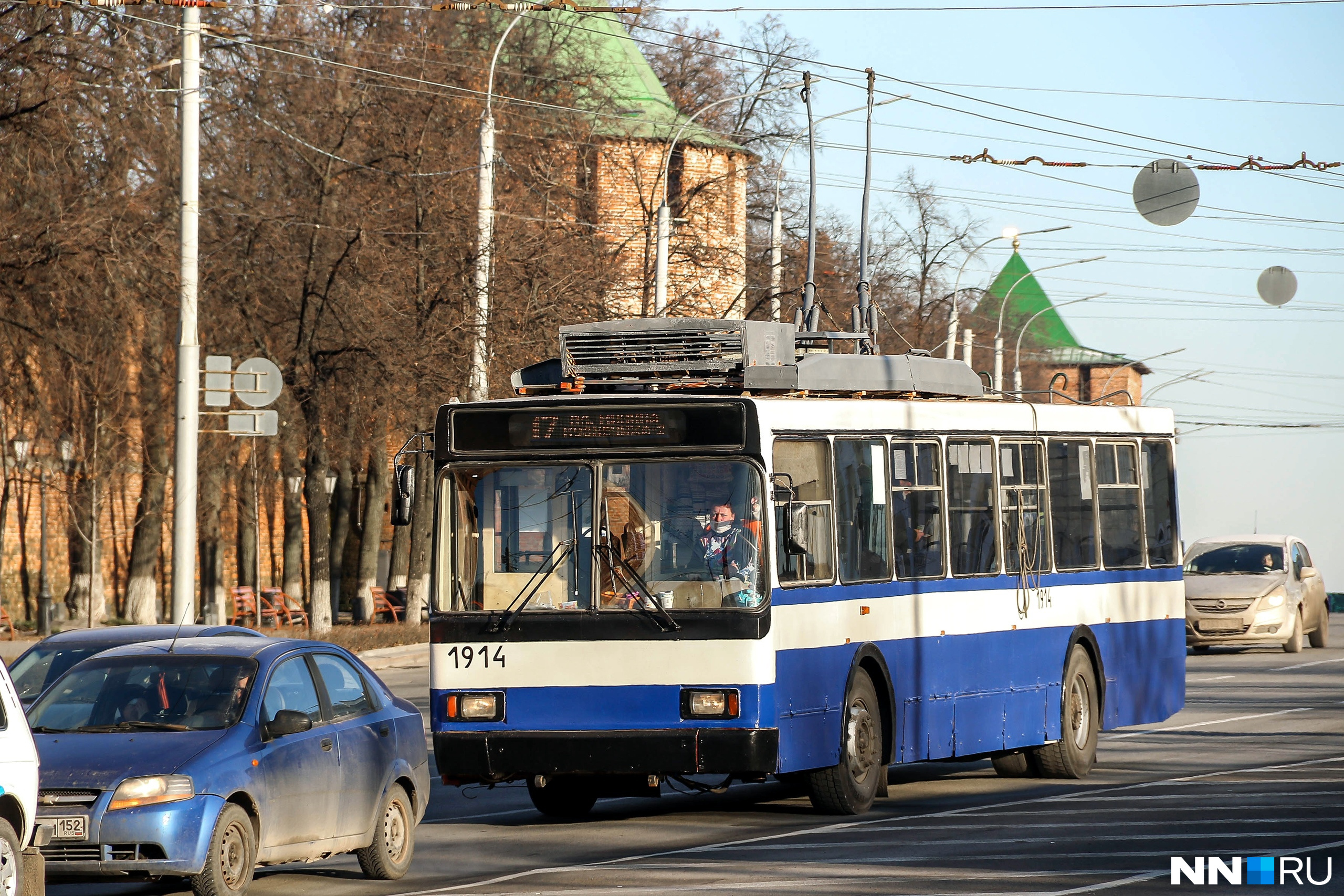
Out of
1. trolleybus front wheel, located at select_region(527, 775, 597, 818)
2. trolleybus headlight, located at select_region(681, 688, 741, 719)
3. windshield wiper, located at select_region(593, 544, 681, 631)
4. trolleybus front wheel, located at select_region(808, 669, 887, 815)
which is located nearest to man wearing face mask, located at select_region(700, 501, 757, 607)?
windshield wiper, located at select_region(593, 544, 681, 631)

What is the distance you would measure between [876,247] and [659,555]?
4508 centimetres

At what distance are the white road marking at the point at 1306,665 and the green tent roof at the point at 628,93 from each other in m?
19.3

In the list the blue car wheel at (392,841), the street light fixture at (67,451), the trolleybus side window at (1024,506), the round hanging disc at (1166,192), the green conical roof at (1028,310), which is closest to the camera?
the blue car wheel at (392,841)

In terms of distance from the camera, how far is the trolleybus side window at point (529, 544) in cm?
1236

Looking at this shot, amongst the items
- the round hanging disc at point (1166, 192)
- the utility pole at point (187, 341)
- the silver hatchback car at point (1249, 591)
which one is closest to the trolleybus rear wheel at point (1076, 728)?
the utility pole at point (187, 341)

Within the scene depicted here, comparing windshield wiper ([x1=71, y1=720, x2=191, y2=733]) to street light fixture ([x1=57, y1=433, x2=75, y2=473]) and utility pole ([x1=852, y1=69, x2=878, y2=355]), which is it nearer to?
utility pole ([x1=852, y1=69, x2=878, y2=355])

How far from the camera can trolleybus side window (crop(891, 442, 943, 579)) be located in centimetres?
1395

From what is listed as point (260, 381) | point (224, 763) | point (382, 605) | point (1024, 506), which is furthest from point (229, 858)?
point (382, 605)

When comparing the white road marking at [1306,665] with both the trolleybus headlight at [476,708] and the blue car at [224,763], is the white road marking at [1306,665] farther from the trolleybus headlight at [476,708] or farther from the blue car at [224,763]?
the blue car at [224,763]

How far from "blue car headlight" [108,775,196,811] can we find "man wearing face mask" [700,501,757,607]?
3.84 metres

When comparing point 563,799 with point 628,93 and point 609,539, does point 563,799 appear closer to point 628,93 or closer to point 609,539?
point 609,539

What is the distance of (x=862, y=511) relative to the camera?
1352cm

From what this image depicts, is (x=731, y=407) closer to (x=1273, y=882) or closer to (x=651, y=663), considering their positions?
(x=651, y=663)

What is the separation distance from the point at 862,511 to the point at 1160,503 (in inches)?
191
